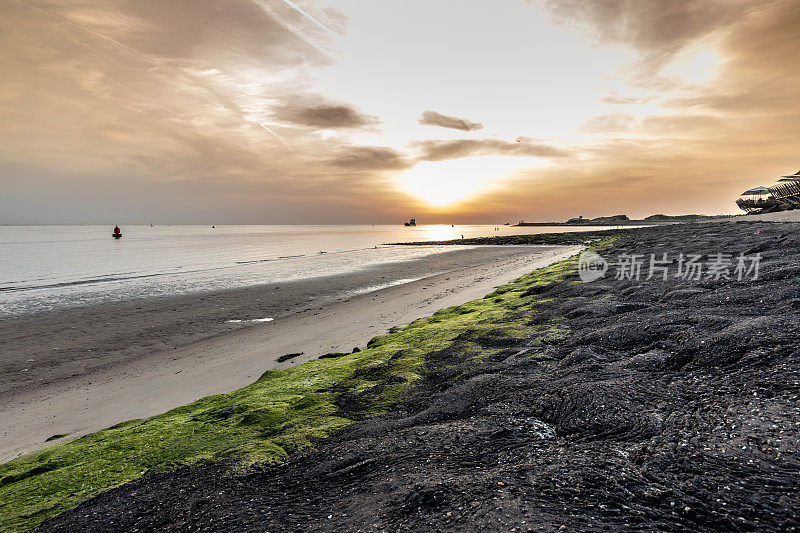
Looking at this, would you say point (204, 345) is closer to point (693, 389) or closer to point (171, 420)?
point (171, 420)

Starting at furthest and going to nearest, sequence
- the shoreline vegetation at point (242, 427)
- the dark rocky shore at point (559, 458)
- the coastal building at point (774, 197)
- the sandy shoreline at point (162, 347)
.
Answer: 1. the coastal building at point (774, 197)
2. the sandy shoreline at point (162, 347)
3. the shoreline vegetation at point (242, 427)
4. the dark rocky shore at point (559, 458)

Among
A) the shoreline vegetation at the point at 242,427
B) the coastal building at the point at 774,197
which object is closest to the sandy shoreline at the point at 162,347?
the shoreline vegetation at the point at 242,427

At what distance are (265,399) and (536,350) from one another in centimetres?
522

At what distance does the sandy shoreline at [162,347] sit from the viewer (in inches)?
330

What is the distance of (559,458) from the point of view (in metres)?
3.62

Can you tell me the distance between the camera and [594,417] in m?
4.36

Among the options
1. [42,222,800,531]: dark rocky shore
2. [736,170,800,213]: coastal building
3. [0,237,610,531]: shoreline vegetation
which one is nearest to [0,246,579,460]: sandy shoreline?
[0,237,610,531]: shoreline vegetation

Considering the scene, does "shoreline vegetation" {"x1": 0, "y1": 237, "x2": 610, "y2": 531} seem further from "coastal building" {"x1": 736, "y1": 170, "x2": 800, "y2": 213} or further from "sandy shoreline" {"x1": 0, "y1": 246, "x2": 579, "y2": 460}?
"coastal building" {"x1": 736, "y1": 170, "x2": 800, "y2": 213}

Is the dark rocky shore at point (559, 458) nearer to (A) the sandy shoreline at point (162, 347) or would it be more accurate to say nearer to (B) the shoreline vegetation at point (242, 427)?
(B) the shoreline vegetation at point (242, 427)

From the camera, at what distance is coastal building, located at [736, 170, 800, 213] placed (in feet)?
183

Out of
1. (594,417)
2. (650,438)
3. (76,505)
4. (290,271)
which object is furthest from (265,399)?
(290,271)

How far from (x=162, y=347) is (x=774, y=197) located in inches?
3646

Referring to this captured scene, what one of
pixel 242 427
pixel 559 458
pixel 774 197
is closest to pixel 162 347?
pixel 242 427

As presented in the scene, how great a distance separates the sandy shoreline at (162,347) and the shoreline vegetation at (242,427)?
1.85 m
